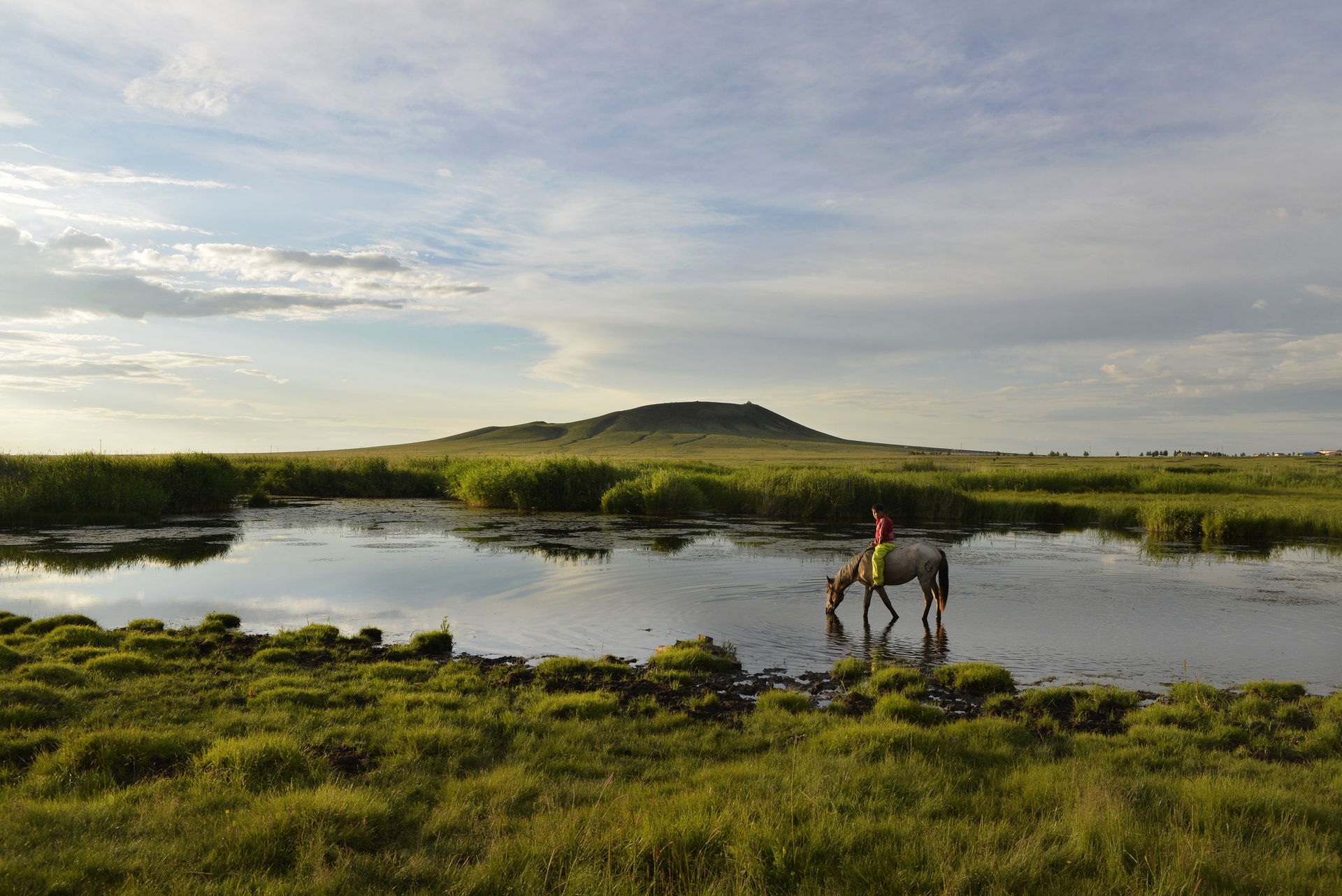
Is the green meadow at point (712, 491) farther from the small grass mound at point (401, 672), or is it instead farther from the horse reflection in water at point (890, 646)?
the small grass mound at point (401, 672)

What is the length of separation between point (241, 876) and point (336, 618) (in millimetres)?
10656

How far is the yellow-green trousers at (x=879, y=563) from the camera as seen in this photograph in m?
14.4

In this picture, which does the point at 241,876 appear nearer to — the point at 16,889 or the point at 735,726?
the point at 16,889

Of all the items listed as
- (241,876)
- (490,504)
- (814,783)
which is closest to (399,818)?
(241,876)

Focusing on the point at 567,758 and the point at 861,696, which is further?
Answer: the point at 861,696

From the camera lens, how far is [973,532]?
29547 millimetres

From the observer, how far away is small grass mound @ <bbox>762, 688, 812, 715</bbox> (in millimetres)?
8594

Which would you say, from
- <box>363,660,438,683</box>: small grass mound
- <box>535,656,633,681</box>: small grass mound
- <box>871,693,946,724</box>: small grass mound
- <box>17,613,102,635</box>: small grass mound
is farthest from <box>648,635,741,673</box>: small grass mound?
<box>17,613,102,635</box>: small grass mound

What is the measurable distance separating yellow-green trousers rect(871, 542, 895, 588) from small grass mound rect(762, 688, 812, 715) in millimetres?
5775

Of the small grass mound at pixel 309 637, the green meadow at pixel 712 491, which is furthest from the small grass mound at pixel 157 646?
the green meadow at pixel 712 491

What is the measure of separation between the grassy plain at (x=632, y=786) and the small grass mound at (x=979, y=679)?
5cm

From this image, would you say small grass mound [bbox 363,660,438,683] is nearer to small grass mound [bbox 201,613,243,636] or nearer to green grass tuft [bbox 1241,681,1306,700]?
small grass mound [bbox 201,613,243,636]

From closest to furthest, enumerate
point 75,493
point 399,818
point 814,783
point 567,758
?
point 399,818 → point 814,783 → point 567,758 → point 75,493

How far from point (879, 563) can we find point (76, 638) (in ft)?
43.2
